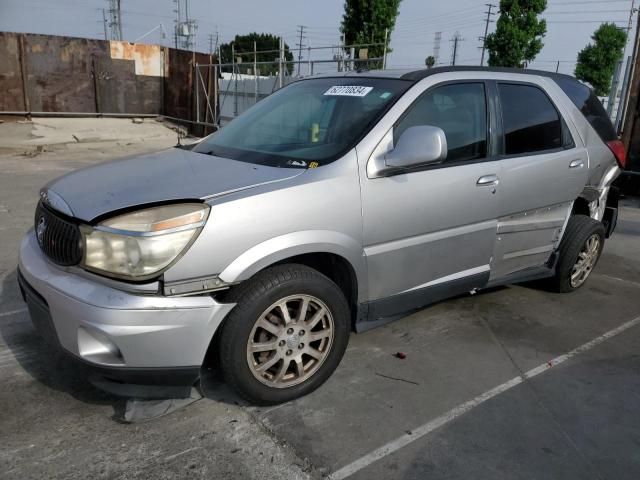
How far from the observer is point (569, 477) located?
2.43 meters

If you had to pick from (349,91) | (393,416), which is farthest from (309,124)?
(393,416)

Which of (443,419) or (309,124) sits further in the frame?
(309,124)

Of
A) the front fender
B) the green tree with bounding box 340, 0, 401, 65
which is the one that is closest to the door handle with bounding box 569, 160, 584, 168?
the front fender

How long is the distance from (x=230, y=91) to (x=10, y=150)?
244 inches

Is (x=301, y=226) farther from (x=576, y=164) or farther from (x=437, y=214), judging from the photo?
(x=576, y=164)

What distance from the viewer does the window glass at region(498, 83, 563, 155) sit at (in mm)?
3770

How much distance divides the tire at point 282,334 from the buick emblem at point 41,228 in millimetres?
1098

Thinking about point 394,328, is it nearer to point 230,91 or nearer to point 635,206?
point 635,206

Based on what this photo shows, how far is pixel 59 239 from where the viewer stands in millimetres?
2615

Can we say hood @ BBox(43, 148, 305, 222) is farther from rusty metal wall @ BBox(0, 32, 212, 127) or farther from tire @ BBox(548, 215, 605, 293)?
rusty metal wall @ BBox(0, 32, 212, 127)

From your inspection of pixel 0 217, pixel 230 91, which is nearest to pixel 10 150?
pixel 230 91

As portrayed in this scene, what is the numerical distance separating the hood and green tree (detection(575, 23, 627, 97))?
43550 millimetres

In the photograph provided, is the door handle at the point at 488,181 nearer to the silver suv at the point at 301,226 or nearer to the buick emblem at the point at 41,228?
the silver suv at the point at 301,226

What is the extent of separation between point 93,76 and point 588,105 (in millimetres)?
16645
